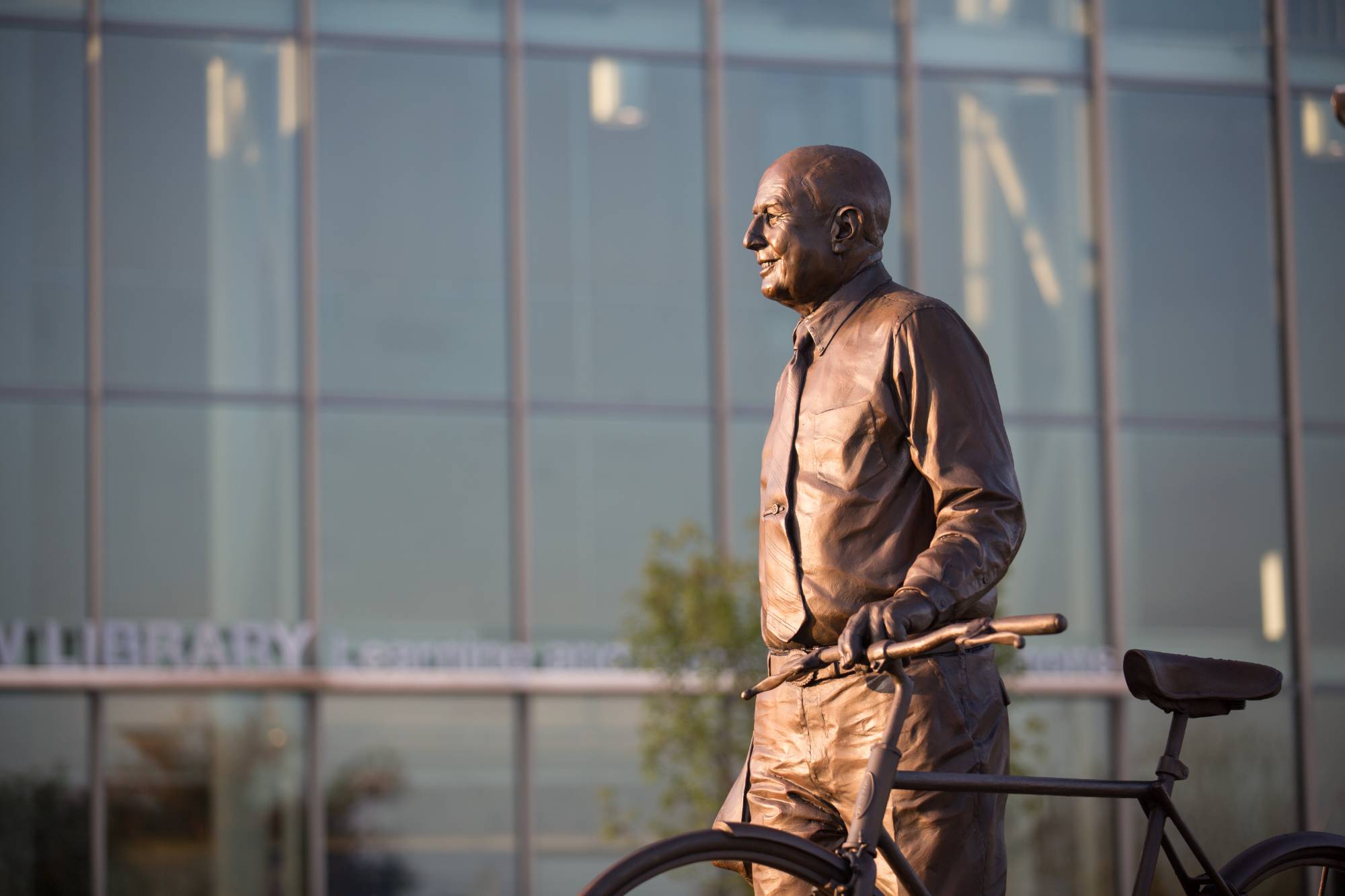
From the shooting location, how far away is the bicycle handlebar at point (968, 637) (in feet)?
9.69

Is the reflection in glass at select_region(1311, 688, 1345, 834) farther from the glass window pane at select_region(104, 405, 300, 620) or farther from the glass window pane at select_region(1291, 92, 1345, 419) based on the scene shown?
the glass window pane at select_region(104, 405, 300, 620)

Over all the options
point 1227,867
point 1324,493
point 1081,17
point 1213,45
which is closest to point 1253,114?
point 1213,45

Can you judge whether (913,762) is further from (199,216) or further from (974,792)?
(199,216)

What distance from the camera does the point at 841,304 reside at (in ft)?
12.9

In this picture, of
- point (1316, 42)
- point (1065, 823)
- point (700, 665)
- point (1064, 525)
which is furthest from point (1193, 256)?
point (700, 665)

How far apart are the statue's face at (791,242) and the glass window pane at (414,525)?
906 cm

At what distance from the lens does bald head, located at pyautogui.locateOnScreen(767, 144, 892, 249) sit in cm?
389

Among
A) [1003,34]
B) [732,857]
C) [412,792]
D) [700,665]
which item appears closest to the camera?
[732,857]

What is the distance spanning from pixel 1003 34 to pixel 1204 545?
4.29 meters

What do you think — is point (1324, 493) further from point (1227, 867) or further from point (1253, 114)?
point (1227, 867)

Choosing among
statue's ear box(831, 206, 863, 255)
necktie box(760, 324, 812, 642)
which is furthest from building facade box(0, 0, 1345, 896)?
statue's ear box(831, 206, 863, 255)

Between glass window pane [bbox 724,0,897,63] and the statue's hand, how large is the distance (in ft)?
35.6

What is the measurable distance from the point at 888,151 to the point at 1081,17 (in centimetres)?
201

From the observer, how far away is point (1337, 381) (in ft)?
47.5
